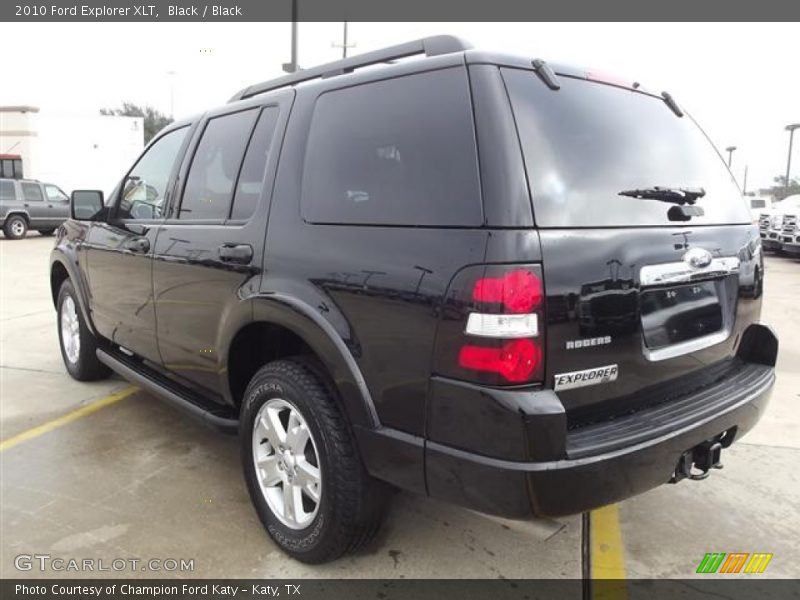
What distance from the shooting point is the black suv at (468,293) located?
1958mm

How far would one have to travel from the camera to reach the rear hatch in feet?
6.66

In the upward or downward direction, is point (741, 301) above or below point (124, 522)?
above

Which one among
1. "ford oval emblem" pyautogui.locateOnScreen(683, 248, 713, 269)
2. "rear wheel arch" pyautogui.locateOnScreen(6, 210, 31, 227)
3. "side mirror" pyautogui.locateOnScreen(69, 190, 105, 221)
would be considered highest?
"side mirror" pyautogui.locateOnScreen(69, 190, 105, 221)

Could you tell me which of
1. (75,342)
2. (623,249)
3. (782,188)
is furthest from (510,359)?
(782,188)

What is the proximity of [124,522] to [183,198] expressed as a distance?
5.57 feet

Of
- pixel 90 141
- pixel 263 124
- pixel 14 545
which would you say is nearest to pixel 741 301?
pixel 263 124

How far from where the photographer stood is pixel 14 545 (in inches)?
112

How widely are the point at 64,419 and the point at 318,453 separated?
275cm

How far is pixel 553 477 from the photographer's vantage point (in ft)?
6.33

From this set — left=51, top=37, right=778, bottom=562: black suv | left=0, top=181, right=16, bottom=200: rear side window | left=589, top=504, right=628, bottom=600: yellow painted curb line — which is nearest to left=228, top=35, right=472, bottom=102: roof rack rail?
left=51, top=37, right=778, bottom=562: black suv

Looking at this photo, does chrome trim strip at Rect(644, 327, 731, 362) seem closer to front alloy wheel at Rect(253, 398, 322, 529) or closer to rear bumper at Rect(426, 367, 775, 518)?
rear bumper at Rect(426, 367, 775, 518)

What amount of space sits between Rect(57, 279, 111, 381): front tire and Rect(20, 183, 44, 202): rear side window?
1623cm

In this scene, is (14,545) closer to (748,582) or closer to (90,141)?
(748,582)

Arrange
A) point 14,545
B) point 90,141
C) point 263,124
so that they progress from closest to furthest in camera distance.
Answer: point 14,545 < point 263,124 < point 90,141
